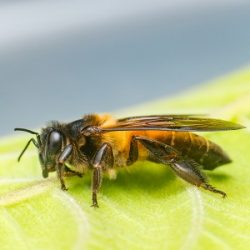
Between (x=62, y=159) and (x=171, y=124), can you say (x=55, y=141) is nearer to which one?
(x=62, y=159)

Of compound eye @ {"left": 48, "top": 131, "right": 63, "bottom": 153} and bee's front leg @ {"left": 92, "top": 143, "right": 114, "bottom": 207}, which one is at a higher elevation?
compound eye @ {"left": 48, "top": 131, "right": 63, "bottom": 153}

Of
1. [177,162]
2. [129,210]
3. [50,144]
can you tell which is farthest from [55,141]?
[177,162]

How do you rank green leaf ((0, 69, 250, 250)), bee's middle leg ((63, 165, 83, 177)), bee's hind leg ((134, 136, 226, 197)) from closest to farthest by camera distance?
green leaf ((0, 69, 250, 250))
bee's hind leg ((134, 136, 226, 197))
bee's middle leg ((63, 165, 83, 177))

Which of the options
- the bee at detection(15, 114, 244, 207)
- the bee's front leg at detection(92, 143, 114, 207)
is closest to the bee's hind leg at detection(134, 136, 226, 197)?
the bee at detection(15, 114, 244, 207)


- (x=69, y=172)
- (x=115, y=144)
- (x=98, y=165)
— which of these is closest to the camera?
(x=98, y=165)

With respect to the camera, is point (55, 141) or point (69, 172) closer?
point (55, 141)

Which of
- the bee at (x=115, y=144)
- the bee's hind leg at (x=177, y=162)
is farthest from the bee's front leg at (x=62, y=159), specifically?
the bee's hind leg at (x=177, y=162)

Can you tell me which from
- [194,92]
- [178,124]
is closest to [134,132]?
[178,124]

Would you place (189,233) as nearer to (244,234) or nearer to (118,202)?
(244,234)

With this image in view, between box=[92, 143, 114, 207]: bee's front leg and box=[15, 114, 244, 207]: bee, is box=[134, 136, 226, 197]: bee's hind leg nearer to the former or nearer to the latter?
box=[15, 114, 244, 207]: bee

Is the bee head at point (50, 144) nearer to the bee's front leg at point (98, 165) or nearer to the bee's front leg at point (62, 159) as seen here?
the bee's front leg at point (62, 159)
